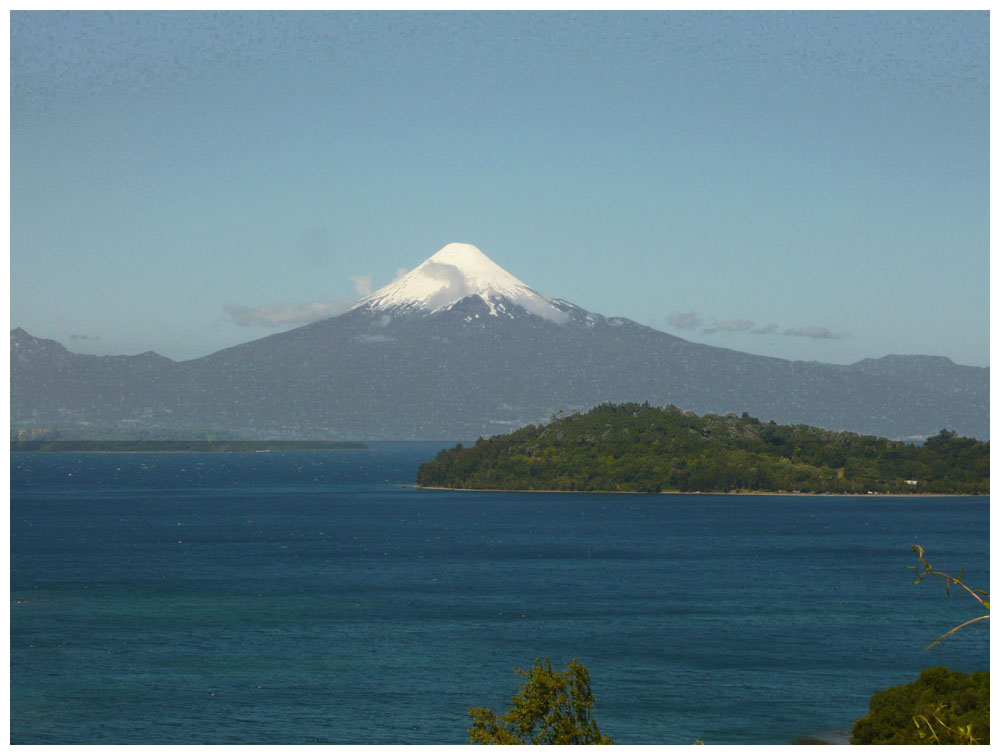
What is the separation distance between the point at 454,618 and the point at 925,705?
1070 inches

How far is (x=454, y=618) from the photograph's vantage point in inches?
1741

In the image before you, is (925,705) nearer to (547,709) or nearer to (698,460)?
(547,709)

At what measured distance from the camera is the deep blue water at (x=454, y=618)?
2914 cm

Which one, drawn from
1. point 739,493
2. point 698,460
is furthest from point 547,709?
point 698,460

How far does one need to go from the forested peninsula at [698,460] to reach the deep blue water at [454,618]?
65.1ft

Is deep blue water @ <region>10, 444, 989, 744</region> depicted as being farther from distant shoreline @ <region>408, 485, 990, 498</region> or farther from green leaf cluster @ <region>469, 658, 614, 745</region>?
distant shoreline @ <region>408, 485, 990, 498</region>

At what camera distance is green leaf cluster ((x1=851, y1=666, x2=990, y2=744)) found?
56.0ft

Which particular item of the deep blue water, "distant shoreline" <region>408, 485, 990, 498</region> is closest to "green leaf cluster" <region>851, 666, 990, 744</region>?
the deep blue water

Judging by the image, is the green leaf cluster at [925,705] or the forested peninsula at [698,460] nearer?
the green leaf cluster at [925,705]

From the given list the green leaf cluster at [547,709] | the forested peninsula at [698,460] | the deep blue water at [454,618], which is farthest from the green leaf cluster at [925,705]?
the forested peninsula at [698,460]

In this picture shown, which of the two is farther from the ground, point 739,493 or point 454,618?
point 739,493

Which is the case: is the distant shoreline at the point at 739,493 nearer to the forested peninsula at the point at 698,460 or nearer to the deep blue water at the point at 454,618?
the forested peninsula at the point at 698,460

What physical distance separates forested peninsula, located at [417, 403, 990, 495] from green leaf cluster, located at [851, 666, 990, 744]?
88365 millimetres
